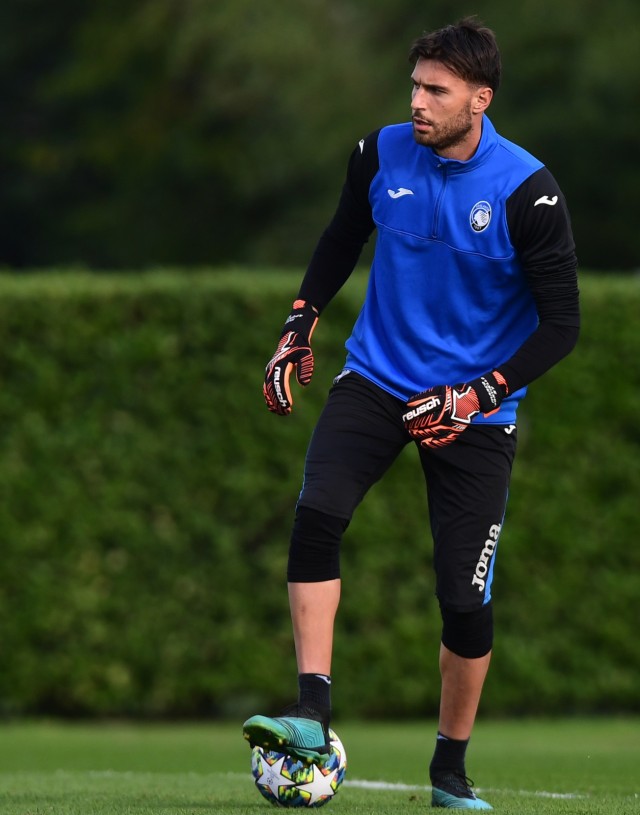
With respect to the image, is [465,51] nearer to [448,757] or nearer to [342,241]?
[342,241]

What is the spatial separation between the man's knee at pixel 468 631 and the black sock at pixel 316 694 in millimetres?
573

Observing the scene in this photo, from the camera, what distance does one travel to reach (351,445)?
5.32 meters

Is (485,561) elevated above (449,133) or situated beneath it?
situated beneath

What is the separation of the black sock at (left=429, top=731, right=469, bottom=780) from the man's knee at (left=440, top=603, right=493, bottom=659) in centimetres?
32

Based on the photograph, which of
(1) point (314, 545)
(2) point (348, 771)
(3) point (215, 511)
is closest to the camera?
(1) point (314, 545)

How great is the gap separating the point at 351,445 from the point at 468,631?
2.62 feet

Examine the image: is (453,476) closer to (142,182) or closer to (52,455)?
(52,455)

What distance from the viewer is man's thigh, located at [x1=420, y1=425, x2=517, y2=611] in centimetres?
539

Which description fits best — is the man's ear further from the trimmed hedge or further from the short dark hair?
the trimmed hedge

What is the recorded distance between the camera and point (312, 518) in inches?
205

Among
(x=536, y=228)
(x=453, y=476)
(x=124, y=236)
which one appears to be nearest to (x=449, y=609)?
(x=453, y=476)

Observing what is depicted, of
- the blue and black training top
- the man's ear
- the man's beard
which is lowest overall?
the blue and black training top

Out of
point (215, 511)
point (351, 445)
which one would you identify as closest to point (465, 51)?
point (351, 445)

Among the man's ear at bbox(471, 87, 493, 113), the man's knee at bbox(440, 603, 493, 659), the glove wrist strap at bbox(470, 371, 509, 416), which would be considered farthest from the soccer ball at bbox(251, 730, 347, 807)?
the man's ear at bbox(471, 87, 493, 113)
